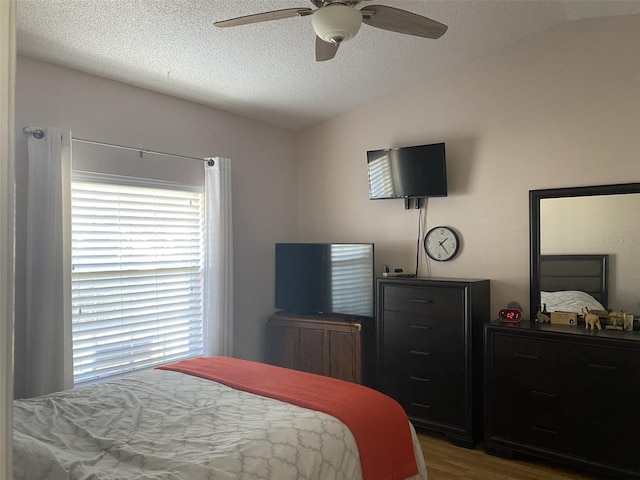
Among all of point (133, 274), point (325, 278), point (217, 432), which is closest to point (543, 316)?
point (325, 278)

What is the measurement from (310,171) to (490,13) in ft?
7.42

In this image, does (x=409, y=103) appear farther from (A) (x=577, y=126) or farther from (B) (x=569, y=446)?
(B) (x=569, y=446)

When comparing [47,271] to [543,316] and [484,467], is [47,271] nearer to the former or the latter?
[484,467]

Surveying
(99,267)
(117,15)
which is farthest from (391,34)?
(99,267)

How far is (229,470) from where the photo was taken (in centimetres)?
177

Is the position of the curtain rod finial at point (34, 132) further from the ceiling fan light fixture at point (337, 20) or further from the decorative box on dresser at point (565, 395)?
the decorative box on dresser at point (565, 395)

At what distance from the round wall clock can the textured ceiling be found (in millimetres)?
1307

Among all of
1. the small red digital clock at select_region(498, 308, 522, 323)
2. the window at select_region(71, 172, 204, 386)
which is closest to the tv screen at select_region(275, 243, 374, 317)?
the window at select_region(71, 172, 204, 386)

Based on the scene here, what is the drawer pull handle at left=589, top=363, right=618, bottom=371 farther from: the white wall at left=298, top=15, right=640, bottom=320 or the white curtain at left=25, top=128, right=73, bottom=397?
the white curtain at left=25, top=128, right=73, bottom=397

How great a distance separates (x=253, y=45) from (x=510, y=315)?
2566 millimetres

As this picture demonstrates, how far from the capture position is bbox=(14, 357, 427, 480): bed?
179 cm

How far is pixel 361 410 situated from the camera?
232 centimetres

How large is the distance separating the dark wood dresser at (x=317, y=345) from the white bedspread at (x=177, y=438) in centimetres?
162

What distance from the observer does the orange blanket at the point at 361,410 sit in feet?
7.25
